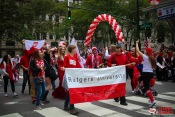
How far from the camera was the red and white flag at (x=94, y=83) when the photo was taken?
297 inches

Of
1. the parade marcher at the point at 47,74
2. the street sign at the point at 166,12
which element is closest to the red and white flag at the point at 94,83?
the parade marcher at the point at 47,74

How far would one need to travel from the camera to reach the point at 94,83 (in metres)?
7.93

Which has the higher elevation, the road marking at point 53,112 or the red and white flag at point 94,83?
the red and white flag at point 94,83

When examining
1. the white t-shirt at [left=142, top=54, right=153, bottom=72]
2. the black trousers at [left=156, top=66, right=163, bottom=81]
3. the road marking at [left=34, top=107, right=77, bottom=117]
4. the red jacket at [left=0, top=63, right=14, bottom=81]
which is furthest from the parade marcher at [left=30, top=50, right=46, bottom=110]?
the black trousers at [left=156, top=66, right=163, bottom=81]

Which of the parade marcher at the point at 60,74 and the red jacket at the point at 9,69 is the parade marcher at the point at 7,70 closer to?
the red jacket at the point at 9,69

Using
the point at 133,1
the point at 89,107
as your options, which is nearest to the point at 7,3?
the point at 133,1

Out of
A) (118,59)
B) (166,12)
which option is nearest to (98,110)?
(118,59)

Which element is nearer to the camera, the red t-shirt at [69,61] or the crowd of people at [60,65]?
the red t-shirt at [69,61]

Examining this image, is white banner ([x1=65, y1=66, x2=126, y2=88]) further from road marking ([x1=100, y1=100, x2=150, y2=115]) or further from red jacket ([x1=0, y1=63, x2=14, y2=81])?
red jacket ([x1=0, y1=63, x2=14, y2=81])

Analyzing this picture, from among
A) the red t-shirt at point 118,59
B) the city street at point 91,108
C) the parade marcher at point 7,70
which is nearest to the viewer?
the city street at point 91,108

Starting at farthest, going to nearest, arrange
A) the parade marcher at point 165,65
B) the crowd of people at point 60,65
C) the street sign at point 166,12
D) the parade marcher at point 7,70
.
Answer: the parade marcher at point 165,65 → the parade marcher at point 7,70 → the street sign at point 166,12 → the crowd of people at point 60,65

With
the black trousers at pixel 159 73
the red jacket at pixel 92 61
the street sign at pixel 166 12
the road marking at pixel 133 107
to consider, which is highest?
the street sign at pixel 166 12

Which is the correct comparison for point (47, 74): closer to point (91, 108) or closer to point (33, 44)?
point (33, 44)

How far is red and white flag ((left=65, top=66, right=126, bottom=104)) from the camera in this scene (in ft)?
24.7
